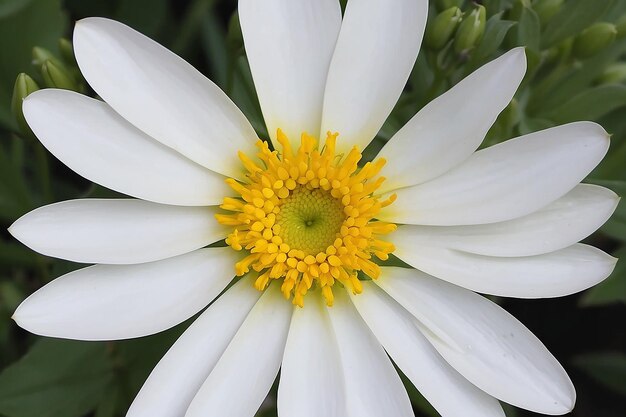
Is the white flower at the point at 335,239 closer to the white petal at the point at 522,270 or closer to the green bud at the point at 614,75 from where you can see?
the white petal at the point at 522,270

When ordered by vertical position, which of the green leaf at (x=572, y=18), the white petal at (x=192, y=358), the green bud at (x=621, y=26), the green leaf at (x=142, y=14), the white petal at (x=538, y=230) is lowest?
the white petal at (x=192, y=358)

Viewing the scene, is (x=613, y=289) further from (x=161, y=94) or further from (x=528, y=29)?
(x=161, y=94)

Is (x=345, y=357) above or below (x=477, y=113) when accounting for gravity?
below

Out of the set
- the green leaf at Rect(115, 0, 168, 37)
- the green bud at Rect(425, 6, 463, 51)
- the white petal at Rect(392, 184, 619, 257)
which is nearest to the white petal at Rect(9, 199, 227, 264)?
the white petal at Rect(392, 184, 619, 257)

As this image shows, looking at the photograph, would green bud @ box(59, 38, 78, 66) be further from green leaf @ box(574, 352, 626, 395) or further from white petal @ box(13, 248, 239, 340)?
green leaf @ box(574, 352, 626, 395)

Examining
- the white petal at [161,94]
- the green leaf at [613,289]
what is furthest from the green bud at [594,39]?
the white petal at [161,94]

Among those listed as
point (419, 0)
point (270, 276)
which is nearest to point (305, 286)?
point (270, 276)

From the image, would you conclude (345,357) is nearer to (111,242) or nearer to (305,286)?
(305,286)
